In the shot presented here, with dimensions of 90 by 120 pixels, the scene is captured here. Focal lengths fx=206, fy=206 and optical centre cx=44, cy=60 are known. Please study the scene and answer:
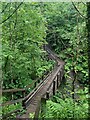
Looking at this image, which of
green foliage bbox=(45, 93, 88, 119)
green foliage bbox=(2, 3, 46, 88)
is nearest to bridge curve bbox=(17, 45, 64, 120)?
green foliage bbox=(45, 93, 88, 119)

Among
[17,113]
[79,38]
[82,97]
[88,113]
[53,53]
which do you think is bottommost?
[17,113]

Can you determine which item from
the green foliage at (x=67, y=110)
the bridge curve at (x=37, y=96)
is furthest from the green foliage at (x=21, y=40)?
the green foliage at (x=67, y=110)

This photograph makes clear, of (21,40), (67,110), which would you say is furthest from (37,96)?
(67,110)

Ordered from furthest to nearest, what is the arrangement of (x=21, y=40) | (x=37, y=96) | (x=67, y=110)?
1. (x=21, y=40)
2. (x=37, y=96)
3. (x=67, y=110)

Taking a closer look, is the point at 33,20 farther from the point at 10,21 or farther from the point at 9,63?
the point at 9,63

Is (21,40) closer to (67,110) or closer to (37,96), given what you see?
(37,96)

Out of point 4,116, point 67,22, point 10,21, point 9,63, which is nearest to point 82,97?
point 4,116

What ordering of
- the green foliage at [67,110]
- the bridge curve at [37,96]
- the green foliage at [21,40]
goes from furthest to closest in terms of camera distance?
the green foliage at [21,40]
the bridge curve at [37,96]
the green foliage at [67,110]

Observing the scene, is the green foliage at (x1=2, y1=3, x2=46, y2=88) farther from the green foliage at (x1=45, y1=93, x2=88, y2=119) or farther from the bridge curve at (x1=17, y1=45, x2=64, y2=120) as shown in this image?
the green foliage at (x1=45, y1=93, x2=88, y2=119)

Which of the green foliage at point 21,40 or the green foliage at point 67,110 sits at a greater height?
the green foliage at point 21,40

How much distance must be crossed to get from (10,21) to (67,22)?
12.2ft

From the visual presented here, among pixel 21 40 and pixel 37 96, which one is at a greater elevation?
pixel 21 40

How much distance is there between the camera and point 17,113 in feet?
10.0

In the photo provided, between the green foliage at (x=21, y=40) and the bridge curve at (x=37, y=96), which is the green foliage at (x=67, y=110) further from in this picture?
the green foliage at (x=21, y=40)
